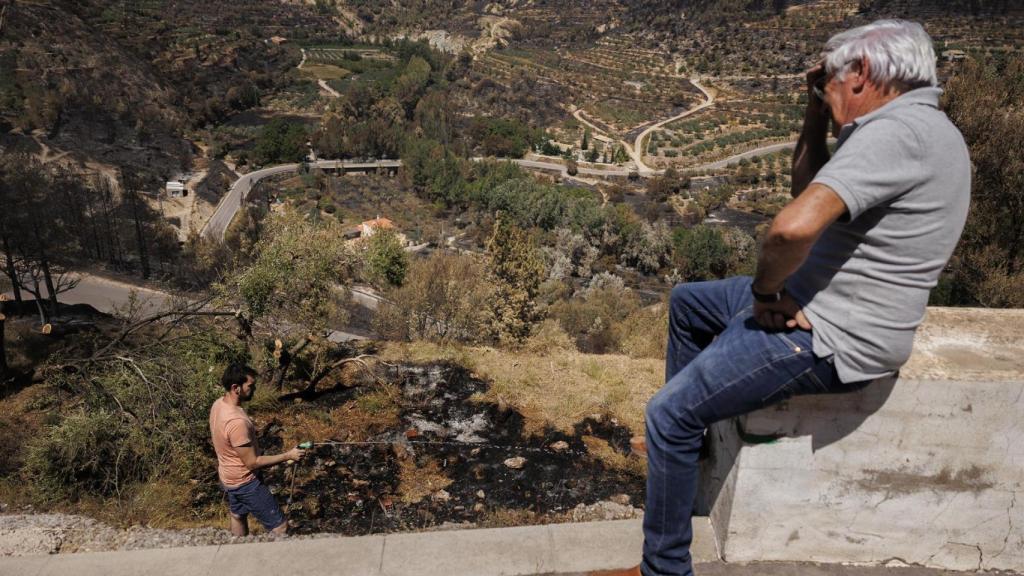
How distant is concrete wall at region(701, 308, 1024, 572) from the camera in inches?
89.4

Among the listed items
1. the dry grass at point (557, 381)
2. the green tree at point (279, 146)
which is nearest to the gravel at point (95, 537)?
the dry grass at point (557, 381)

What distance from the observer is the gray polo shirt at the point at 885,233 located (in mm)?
1686

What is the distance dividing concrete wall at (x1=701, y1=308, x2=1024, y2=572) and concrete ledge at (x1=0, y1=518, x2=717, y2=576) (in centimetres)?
32

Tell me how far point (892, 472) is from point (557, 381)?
450 cm

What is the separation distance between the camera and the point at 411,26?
5266 inches

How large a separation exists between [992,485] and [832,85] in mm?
1673

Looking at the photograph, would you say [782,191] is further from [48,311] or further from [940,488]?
[940,488]

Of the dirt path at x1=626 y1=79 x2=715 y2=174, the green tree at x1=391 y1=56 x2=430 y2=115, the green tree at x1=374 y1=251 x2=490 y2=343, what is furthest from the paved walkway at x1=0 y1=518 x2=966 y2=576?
the green tree at x1=391 y1=56 x2=430 y2=115

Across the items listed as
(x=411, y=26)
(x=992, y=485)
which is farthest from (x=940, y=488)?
(x=411, y=26)

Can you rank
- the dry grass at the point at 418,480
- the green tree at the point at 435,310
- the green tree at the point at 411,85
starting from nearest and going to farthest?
the dry grass at the point at 418,480
the green tree at the point at 435,310
the green tree at the point at 411,85

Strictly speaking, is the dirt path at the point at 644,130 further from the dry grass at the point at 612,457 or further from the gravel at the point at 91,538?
the gravel at the point at 91,538

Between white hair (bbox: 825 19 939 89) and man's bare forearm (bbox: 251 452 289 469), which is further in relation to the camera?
man's bare forearm (bbox: 251 452 289 469)

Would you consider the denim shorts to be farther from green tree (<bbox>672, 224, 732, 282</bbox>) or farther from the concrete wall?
green tree (<bbox>672, 224, 732, 282</bbox>)

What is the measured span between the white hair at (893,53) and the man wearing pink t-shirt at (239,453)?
323 centimetres
